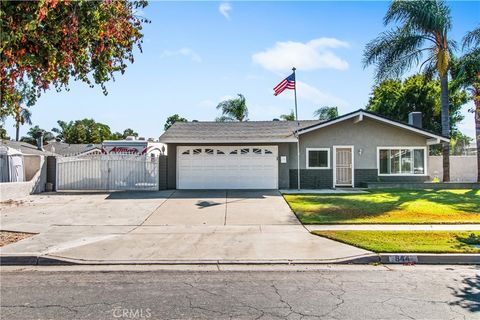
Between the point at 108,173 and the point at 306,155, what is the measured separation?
10.4 m

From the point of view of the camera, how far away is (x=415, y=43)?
69.5 ft

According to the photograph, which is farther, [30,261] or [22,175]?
[22,175]

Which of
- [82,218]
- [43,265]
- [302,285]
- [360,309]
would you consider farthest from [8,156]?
[360,309]

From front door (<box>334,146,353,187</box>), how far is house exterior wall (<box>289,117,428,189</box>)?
0.26 meters

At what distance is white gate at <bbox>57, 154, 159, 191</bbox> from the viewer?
1900cm

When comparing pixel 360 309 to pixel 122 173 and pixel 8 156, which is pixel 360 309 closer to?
pixel 122 173

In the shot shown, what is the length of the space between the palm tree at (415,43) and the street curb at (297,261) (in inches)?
623

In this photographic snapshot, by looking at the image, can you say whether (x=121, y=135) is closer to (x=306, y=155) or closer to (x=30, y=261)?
(x=306, y=155)

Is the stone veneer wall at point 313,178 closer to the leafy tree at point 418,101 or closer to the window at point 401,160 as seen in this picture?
the window at point 401,160

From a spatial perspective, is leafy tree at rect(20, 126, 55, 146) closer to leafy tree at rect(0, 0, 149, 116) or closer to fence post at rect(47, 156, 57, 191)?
fence post at rect(47, 156, 57, 191)

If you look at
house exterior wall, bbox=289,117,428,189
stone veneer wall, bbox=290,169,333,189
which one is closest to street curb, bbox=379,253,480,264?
stone veneer wall, bbox=290,169,333,189

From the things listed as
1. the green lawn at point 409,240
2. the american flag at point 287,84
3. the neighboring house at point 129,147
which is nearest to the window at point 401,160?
the american flag at point 287,84

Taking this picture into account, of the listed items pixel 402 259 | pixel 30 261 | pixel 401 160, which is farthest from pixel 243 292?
pixel 401 160

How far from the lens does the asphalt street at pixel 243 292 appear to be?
4.68 meters
